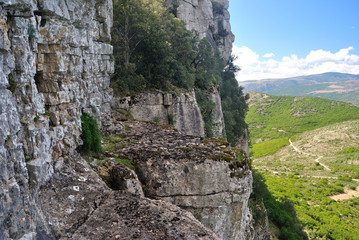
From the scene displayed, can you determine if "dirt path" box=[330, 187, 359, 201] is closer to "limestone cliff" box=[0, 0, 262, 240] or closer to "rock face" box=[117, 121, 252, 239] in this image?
"limestone cliff" box=[0, 0, 262, 240]

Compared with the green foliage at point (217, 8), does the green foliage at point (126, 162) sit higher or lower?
lower

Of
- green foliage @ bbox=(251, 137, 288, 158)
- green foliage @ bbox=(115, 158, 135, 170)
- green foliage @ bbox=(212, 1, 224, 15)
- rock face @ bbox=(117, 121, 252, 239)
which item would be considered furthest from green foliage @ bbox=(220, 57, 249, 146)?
green foliage @ bbox=(251, 137, 288, 158)

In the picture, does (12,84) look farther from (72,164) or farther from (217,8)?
(217,8)

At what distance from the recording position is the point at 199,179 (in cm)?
1034

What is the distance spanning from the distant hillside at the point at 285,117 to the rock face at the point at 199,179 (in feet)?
180

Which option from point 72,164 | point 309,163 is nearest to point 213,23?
point 309,163

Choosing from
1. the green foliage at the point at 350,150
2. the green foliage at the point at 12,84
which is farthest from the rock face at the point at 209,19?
the green foliage at the point at 350,150

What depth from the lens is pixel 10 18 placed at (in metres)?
5.27

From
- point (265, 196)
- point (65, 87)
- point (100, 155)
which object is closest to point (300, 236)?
point (265, 196)

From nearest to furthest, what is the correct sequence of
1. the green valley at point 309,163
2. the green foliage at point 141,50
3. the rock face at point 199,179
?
the rock face at point 199,179 → the green foliage at point 141,50 → the green valley at point 309,163

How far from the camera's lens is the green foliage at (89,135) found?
31.1ft

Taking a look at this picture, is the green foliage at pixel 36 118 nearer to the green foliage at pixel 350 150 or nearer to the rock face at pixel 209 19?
the rock face at pixel 209 19

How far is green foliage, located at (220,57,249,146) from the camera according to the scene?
33188 mm

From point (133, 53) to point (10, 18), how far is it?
16550mm
